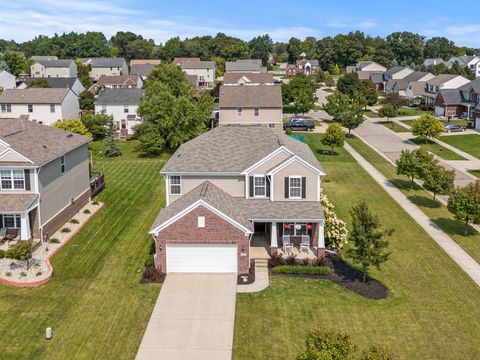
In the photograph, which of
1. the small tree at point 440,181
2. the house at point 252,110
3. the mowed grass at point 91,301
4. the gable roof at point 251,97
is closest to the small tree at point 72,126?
the house at point 252,110

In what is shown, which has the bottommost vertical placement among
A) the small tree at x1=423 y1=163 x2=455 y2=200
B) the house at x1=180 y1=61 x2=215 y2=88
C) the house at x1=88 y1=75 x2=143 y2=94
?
the small tree at x1=423 y1=163 x2=455 y2=200

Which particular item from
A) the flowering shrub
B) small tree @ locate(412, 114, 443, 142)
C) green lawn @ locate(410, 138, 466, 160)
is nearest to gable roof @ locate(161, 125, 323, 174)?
the flowering shrub

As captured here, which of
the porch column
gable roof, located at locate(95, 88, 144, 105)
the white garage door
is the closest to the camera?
A: the white garage door

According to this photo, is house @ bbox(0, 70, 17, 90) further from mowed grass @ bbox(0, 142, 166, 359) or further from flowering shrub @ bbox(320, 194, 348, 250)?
flowering shrub @ bbox(320, 194, 348, 250)

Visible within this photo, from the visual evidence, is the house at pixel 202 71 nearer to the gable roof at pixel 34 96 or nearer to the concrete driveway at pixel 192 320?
the gable roof at pixel 34 96

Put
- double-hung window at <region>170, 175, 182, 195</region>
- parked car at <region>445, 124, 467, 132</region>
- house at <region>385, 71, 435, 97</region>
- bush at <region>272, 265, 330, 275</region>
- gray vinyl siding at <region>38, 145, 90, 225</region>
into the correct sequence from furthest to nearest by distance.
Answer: house at <region>385, 71, 435, 97</region> → parked car at <region>445, 124, 467, 132</region> → double-hung window at <region>170, 175, 182, 195</region> → gray vinyl siding at <region>38, 145, 90, 225</region> → bush at <region>272, 265, 330, 275</region>
